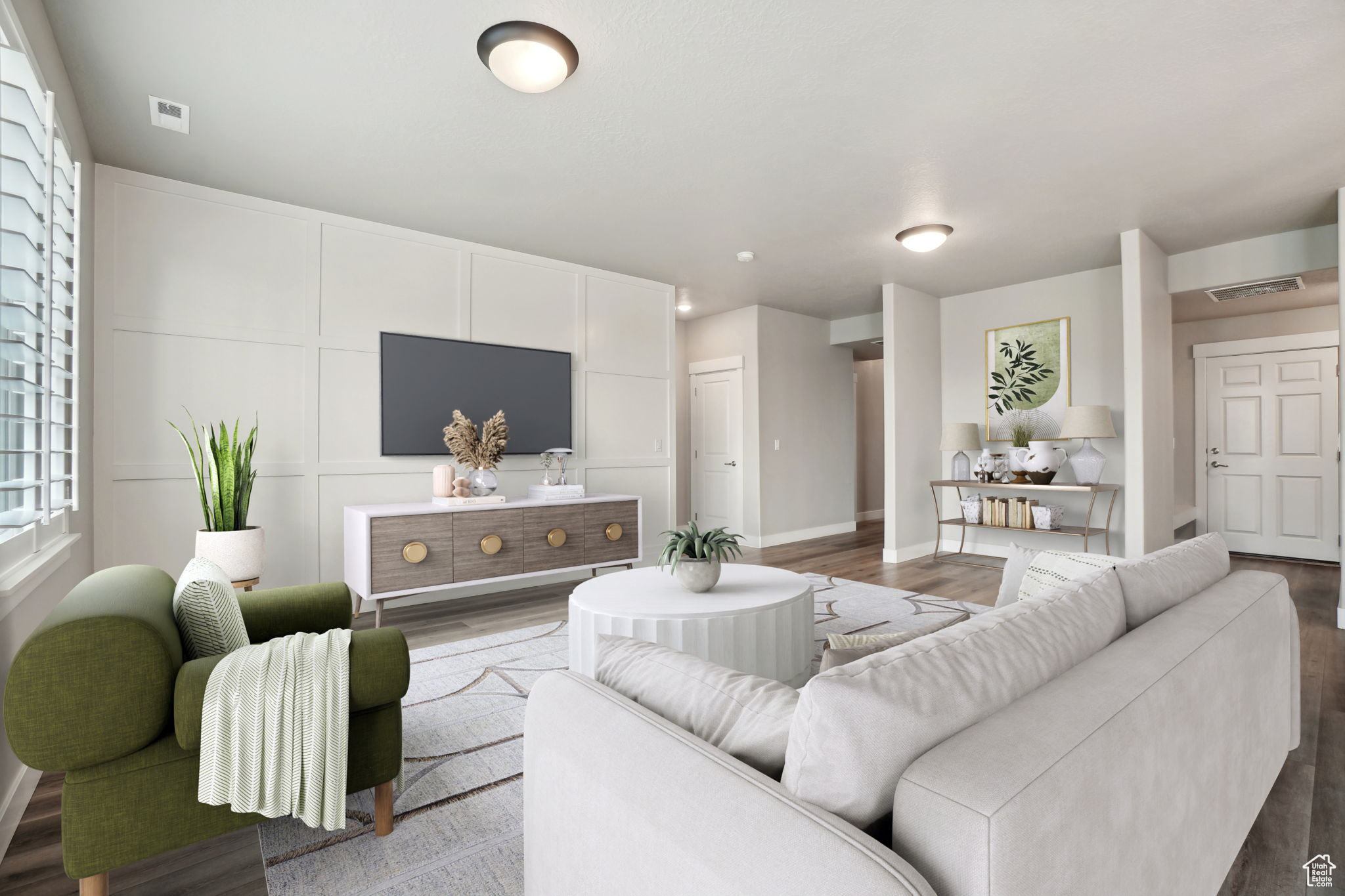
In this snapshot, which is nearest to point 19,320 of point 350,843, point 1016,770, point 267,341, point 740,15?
point 350,843

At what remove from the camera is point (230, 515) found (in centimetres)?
306

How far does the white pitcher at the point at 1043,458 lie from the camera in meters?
5.09

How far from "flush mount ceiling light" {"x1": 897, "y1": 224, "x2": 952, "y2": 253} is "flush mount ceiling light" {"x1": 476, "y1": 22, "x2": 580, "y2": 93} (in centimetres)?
256

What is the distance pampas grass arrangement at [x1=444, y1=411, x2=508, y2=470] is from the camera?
12.9ft

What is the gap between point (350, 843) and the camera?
5.24 feet

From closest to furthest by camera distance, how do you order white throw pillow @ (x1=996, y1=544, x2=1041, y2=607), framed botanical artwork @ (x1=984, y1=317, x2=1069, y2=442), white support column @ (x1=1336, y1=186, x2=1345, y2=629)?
→ white throw pillow @ (x1=996, y1=544, x2=1041, y2=607) < white support column @ (x1=1336, y1=186, x2=1345, y2=629) < framed botanical artwork @ (x1=984, y1=317, x2=1069, y2=442)

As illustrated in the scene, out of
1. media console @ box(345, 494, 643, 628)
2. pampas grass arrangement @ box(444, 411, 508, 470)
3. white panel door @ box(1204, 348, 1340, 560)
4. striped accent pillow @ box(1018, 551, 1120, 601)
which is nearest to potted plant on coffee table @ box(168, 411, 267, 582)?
media console @ box(345, 494, 643, 628)

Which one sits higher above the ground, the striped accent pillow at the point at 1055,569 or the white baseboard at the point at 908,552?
the striped accent pillow at the point at 1055,569

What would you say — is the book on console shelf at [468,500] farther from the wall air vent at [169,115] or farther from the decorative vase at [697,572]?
the wall air vent at [169,115]

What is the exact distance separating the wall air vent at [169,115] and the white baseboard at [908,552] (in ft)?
17.2

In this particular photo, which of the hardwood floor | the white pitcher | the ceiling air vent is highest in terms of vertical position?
the ceiling air vent

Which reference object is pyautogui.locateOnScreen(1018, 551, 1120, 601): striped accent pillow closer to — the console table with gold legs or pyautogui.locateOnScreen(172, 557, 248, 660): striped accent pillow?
pyautogui.locateOnScreen(172, 557, 248, 660): striped accent pillow

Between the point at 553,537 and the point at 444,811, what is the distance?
7.67ft

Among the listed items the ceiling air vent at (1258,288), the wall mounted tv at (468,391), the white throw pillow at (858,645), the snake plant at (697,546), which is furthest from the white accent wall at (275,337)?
the ceiling air vent at (1258,288)
